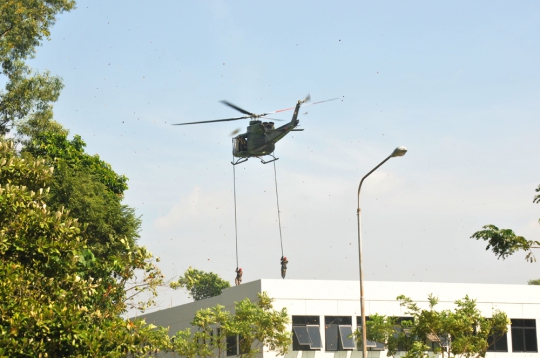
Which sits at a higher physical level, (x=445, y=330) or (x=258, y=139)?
(x=258, y=139)

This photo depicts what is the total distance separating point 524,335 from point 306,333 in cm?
1283

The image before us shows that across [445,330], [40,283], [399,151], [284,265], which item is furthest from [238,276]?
[40,283]

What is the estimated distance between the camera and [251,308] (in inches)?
1289

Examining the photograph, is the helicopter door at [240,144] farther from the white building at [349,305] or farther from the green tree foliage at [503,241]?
the green tree foliage at [503,241]

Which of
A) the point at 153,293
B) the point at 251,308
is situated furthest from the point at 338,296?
the point at 153,293

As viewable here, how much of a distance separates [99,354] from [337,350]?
24543 mm

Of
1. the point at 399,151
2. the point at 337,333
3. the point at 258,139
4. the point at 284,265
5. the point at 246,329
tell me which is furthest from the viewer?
the point at 258,139

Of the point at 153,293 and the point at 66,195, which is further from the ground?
the point at 66,195

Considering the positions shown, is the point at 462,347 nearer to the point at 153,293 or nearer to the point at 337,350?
the point at 337,350

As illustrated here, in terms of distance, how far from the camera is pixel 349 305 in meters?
38.0

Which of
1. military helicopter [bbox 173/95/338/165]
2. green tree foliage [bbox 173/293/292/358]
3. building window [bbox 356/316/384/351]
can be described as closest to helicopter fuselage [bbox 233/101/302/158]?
military helicopter [bbox 173/95/338/165]

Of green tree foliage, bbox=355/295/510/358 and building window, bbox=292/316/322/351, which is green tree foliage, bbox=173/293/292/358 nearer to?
building window, bbox=292/316/322/351

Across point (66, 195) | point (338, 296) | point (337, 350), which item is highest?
point (66, 195)

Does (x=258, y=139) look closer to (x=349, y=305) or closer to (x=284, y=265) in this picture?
(x=284, y=265)
